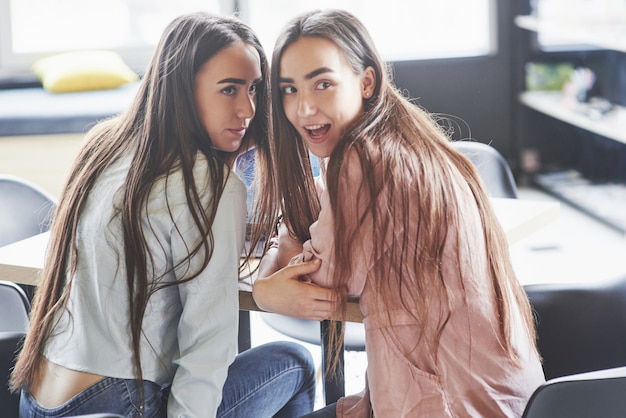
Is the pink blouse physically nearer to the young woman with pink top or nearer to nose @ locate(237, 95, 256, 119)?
the young woman with pink top

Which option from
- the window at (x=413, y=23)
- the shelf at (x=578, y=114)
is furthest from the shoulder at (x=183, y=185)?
the window at (x=413, y=23)

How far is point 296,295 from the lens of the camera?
1.68m

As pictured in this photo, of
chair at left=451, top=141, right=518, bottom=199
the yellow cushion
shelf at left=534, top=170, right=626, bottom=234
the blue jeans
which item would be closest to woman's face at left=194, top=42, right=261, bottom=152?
the blue jeans

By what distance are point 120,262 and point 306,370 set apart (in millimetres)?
587

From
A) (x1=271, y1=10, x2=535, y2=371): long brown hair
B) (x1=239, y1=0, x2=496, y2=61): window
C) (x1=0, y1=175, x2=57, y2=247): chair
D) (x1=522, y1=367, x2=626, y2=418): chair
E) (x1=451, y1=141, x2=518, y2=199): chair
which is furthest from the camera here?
(x1=239, y1=0, x2=496, y2=61): window

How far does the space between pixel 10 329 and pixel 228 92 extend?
3.46 ft

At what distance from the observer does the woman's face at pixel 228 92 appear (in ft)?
5.62

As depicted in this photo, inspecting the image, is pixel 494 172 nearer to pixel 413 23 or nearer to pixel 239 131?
pixel 239 131

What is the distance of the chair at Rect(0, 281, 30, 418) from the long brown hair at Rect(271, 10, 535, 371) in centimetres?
70

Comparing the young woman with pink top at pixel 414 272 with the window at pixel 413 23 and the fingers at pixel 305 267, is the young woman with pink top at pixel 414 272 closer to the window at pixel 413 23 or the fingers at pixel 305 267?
the fingers at pixel 305 267

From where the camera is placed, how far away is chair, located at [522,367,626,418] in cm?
146

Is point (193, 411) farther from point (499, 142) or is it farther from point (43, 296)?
point (499, 142)

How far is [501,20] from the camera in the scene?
18.3 ft

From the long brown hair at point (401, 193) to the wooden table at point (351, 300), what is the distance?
176 millimetres
